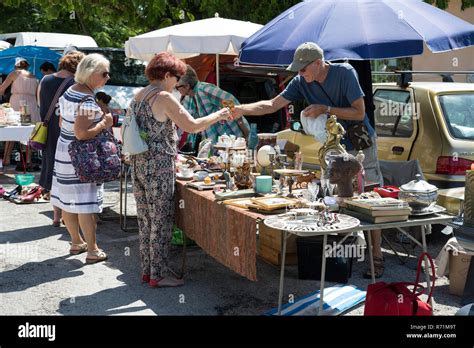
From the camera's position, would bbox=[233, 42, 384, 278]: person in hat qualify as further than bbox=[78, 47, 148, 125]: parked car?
No

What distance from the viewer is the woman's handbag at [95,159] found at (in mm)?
5988

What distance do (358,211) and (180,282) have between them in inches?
76.2

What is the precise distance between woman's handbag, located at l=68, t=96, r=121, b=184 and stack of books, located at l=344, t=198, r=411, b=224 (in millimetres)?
2590

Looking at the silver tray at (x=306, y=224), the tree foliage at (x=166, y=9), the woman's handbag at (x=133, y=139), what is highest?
the tree foliage at (x=166, y=9)

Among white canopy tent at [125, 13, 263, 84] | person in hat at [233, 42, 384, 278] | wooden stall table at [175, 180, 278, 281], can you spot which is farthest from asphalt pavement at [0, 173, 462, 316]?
white canopy tent at [125, 13, 263, 84]

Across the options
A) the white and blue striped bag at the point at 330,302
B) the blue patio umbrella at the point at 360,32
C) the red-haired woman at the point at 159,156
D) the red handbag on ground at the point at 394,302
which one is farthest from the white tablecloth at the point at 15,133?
the red handbag on ground at the point at 394,302

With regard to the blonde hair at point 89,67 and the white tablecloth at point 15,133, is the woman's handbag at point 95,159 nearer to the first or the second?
the blonde hair at point 89,67

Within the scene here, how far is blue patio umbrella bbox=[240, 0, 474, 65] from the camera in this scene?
576cm

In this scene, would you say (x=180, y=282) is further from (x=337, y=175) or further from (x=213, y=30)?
(x=213, y=30)

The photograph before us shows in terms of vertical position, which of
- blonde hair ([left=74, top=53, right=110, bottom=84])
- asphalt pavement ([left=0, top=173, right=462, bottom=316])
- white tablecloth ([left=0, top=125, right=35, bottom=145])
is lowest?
asphalt pavement ([left=0, top=173, right=462, bottom=316])

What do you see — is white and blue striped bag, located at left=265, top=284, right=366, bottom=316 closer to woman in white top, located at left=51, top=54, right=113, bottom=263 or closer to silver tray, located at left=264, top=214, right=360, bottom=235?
silver tray, located at left=264, top=214, right=360, bottom=235

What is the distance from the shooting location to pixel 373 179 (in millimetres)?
5848

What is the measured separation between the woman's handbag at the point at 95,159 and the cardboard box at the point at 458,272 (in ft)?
9.89

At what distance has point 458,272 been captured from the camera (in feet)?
17.6
